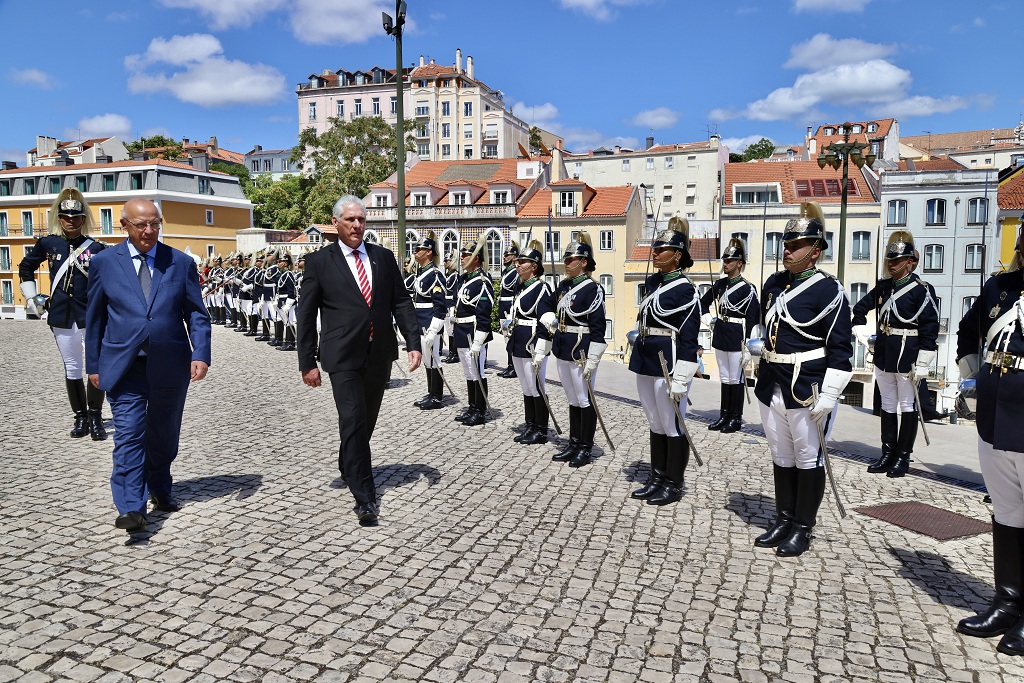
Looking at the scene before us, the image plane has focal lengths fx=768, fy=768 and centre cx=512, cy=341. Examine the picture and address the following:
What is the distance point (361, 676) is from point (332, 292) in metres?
3.06

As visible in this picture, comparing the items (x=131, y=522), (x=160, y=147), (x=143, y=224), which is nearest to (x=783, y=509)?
(x=131, y=522)

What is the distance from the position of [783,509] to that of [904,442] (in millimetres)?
2894

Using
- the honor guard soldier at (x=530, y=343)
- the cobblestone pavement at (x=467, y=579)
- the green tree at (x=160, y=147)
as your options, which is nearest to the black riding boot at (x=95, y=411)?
the cobblestone pavement at (x=467, y=579)

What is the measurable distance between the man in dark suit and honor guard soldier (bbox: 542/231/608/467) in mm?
2348

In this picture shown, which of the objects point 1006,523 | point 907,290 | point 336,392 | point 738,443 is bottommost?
point 738,443

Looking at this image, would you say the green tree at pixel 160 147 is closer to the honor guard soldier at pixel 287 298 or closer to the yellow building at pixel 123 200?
the yellow building at pixel 123 200

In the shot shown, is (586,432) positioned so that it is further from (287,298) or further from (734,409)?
(287,298)

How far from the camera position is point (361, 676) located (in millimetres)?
3699

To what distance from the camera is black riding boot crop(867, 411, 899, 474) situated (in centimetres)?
779

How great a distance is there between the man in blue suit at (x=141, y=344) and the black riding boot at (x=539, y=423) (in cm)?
399

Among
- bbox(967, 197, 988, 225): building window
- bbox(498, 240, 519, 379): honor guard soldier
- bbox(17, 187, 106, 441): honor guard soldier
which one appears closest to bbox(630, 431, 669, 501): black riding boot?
bbox(498, 240, 519, 379): honor guard soldier

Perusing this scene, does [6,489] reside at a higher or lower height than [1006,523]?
lower

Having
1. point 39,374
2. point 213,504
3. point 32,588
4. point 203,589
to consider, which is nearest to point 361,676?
point 203,589

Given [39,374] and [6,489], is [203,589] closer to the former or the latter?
[6,489]
